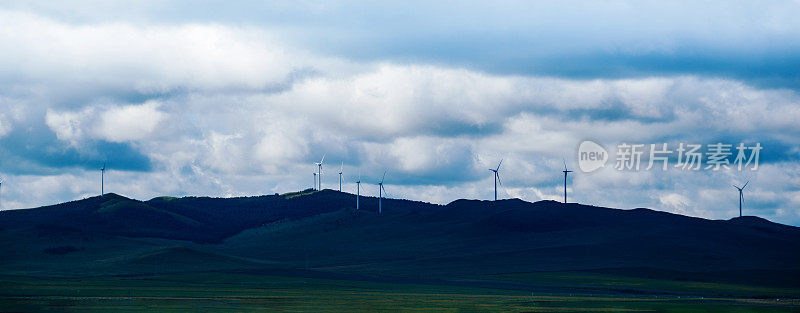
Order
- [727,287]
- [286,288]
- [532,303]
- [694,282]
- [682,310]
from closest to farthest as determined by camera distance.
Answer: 1. [682,310]
2. [532,303]
3. [286,288]
4. [727,287]
5. [694,282]

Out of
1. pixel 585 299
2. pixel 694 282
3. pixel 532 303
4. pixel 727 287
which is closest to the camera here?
pixel 532 303

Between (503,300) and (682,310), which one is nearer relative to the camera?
(682,310)

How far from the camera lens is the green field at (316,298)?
11510 cm

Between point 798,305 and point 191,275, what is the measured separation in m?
114

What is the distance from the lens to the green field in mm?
115100

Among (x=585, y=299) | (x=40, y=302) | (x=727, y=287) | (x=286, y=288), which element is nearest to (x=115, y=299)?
(x=40, y=302)

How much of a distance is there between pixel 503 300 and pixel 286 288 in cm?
4155

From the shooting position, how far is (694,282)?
190 meters

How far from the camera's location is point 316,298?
436ft

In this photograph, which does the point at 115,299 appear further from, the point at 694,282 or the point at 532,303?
the point at 694,282

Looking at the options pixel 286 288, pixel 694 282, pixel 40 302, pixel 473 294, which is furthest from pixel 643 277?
pixel 40 302

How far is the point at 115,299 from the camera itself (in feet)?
422

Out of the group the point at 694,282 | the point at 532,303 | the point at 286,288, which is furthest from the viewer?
the point at 694,282

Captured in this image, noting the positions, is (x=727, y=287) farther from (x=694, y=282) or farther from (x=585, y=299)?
(x=585, y=299)
